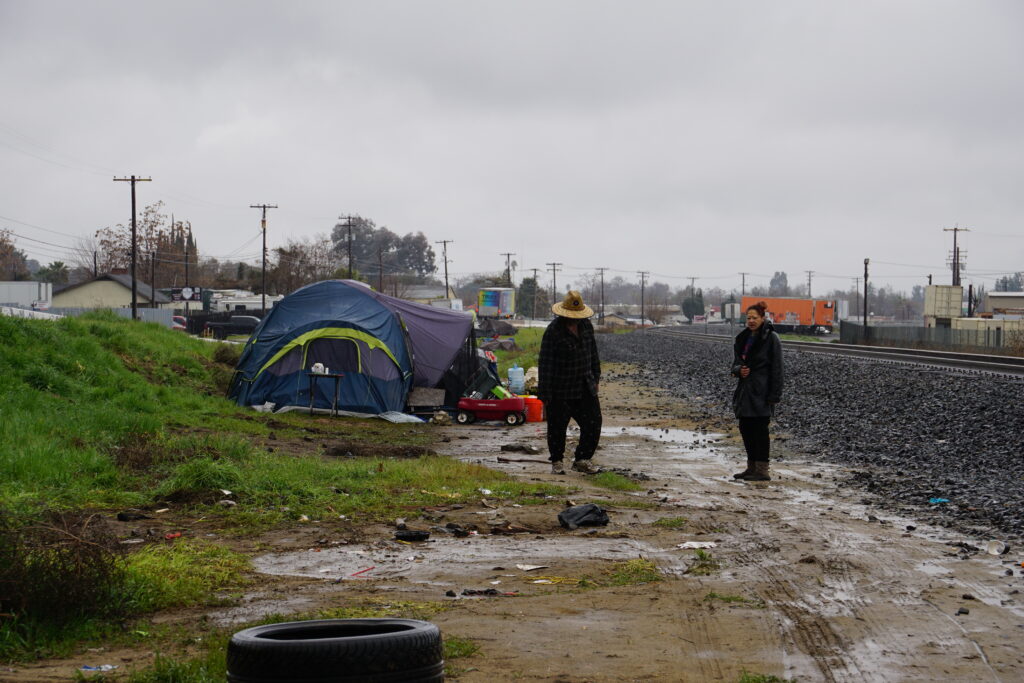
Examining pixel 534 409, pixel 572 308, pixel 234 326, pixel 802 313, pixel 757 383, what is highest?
pixel 802 313

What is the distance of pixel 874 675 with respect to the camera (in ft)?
15.6

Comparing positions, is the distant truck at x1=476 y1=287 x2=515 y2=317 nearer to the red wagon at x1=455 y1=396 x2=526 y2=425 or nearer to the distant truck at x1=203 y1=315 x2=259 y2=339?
the distant truck at x1=203 y1=315 x2=259 y2=339

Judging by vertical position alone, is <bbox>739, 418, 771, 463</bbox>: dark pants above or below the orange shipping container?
below

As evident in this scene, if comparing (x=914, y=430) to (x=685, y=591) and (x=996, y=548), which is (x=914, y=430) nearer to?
(x=996, y=548)

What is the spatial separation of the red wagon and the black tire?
1511 cm

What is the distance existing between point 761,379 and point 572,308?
2.25 m

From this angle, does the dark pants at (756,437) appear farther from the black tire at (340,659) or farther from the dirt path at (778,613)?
the black tire at (340,659)

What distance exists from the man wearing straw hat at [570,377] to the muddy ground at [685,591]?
151 centimetres

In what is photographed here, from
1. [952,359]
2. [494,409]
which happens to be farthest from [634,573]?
[952,359]


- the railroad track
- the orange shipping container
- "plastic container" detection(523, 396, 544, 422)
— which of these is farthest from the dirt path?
the orange shipping container

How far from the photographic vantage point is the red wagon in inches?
758

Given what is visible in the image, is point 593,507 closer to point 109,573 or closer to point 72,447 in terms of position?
point 109,573

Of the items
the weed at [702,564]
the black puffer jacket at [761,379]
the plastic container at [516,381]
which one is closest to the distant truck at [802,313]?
the plastic container at [516,381]

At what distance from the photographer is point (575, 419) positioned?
11664 mm
